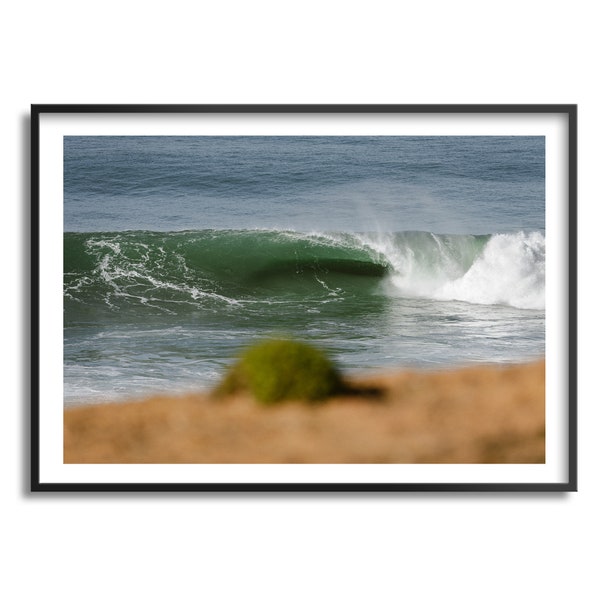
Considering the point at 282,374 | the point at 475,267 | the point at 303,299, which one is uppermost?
the point at 475,267

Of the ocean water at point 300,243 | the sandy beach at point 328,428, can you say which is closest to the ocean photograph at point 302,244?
the ocean water at point 300,243

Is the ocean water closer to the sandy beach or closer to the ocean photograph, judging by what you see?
the ocean photograph

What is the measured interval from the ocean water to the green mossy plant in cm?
6

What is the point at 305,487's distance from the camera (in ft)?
11.0

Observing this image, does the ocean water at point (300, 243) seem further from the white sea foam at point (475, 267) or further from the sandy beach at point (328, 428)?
the sandy beach at point (328, 428)

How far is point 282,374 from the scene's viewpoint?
340cm

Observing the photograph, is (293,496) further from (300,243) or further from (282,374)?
(300,243)

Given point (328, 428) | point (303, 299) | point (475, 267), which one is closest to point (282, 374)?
point (328, 428)

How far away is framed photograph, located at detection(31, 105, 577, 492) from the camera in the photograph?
3.38 metres

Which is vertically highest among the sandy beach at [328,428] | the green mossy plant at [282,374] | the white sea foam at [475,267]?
the white sea foam at [475,267]

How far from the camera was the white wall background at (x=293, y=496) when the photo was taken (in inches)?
133

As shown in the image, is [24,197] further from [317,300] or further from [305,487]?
[305,487]

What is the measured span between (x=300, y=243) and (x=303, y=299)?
27 cm
